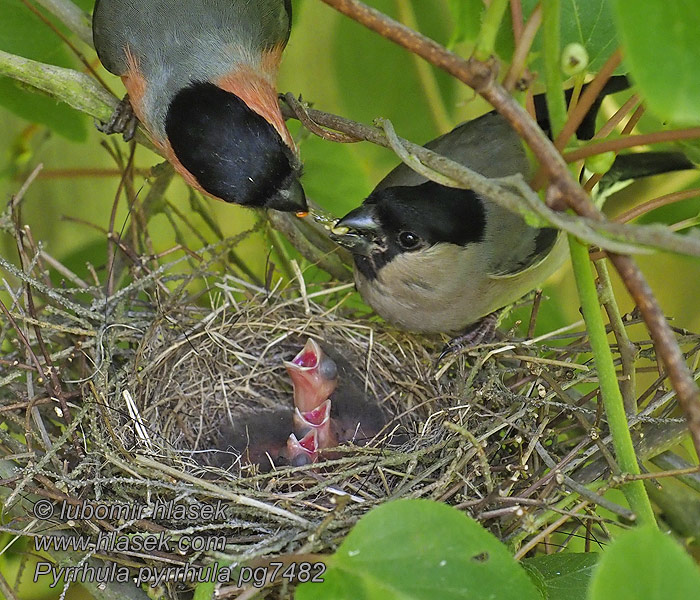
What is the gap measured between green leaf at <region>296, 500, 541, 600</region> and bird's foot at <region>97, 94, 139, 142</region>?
1.29 meters

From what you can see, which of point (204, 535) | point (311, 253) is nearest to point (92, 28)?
point (311, 253)

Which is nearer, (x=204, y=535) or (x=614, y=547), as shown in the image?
(x=614, y=547)

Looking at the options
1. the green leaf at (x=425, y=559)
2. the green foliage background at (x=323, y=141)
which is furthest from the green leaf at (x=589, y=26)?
the green leaf at (x=425, y=559)

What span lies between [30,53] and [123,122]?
0.27m

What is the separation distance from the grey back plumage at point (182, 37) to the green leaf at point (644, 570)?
5.19 feet

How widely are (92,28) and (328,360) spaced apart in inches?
42.8

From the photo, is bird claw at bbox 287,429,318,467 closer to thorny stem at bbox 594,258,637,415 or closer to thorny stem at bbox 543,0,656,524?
thorny stem at bbox 594,258,637,415

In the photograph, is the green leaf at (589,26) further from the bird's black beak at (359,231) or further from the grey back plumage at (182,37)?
the grey back plumage at (182,37)

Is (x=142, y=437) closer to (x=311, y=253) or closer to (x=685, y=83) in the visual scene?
(x=311, y=253)

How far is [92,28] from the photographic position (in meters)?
1.92

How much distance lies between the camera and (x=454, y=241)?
212 cm

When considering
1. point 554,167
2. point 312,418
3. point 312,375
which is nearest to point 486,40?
point 554,167

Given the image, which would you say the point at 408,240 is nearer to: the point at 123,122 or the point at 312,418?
the point at 312,418

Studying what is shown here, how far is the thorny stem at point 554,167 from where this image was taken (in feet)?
2.97
